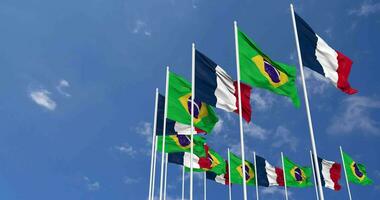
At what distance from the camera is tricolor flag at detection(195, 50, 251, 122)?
663 inches

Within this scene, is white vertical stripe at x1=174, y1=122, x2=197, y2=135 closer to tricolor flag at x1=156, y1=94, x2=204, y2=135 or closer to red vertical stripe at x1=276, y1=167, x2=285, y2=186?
tricolor flag at x1=156, y1=94, x2=204, y2=135

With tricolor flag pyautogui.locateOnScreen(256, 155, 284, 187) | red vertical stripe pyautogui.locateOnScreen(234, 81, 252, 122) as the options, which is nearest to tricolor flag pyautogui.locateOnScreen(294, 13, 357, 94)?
red vertical stripe pyautogui.locateOnScreen(234, 81, 252, 122)

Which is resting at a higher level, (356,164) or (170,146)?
(356,164)

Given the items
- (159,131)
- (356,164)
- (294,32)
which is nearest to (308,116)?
(294,32)

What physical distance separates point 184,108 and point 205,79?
315 centimetres

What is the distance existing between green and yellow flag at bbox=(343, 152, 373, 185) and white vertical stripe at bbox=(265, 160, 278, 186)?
23.5 ft

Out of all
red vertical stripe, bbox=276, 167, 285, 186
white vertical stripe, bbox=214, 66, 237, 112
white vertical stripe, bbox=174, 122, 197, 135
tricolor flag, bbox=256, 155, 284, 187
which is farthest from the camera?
red vertical stripe, bbox=276, 167, 285, 186

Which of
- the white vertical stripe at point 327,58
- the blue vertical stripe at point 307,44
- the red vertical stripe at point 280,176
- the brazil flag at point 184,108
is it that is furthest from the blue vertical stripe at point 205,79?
the red vertical stripe at point 280,176

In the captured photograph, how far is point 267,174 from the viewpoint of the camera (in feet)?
116

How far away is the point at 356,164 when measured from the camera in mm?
37875

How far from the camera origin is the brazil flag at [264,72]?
15.7 m

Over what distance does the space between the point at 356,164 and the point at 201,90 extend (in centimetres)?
2774

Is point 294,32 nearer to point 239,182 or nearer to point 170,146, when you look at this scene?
point 170,146

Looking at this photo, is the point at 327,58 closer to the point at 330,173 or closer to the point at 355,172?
the point at 330,173
